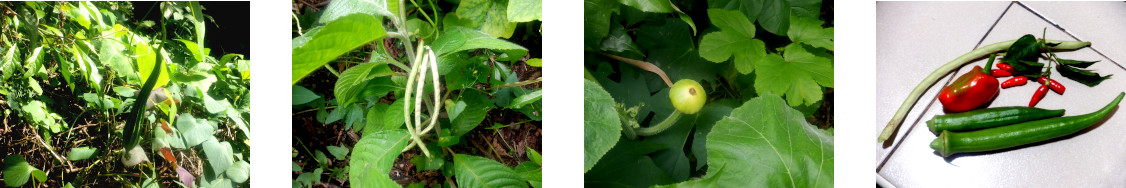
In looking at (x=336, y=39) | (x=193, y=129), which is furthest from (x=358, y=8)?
(x=193, y=129)

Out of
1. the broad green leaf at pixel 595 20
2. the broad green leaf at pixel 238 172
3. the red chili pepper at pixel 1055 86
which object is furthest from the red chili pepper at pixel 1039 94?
the broad green leaf at pixel 238 172

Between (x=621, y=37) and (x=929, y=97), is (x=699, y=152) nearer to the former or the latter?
(x=621, y=37)

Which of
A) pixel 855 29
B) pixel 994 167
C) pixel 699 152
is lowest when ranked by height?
pixel 994 167

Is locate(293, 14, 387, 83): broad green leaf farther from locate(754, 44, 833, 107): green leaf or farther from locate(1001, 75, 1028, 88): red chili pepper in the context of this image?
locate(1001, 75, 1028, 88): red chili pepper

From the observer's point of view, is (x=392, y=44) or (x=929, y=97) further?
(x=929, y=97)

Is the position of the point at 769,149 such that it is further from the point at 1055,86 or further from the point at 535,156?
the point at 1055,86

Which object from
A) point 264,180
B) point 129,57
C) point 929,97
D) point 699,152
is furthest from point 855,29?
point 129,57

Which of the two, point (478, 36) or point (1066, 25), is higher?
point (478, 36)
